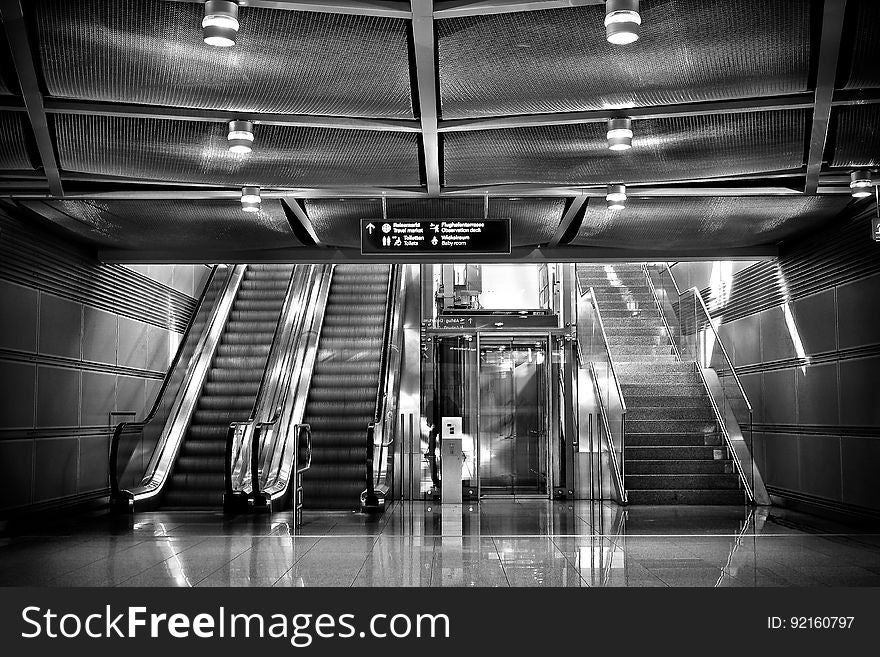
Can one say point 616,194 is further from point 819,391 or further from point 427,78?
point 819,391

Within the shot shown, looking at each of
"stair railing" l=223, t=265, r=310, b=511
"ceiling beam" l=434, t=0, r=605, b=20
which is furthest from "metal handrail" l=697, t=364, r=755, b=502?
"ceiling beam" l=434, t=0, r=605, b=20

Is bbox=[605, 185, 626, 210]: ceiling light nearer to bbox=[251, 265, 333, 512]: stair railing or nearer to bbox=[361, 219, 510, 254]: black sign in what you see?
bbox=[361, 219, 510, 254]: black sign

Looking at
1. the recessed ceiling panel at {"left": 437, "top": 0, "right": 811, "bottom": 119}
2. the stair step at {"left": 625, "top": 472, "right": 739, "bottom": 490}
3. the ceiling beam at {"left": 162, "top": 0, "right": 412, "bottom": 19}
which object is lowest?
the stair step at {"left": 625, "top": 472, "right": 739, "bottom": 490}

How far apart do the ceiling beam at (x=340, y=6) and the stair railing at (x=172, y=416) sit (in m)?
6.63

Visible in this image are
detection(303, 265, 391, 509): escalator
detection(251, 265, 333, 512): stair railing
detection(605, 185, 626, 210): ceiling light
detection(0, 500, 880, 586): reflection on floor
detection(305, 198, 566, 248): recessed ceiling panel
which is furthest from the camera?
detection(303, 265, 391, 509): escalator

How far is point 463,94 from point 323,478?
6412 mm

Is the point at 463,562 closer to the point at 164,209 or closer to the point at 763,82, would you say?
the point at 763,82

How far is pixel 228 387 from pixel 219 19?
8.36m

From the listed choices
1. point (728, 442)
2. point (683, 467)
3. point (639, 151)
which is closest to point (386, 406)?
point (683, 467)

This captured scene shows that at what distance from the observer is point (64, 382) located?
32.6 feet

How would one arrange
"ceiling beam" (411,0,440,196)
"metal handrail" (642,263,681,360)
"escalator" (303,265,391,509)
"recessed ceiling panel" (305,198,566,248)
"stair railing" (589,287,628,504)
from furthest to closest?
"metal handrail" (642,263,681,360)
"stair railing" (589,287,628,504)
"escalator" (303,265,391,509)
"recessed ceiling panel" (305,198,566,248)
"ceiling beam" (411,0,440,196)

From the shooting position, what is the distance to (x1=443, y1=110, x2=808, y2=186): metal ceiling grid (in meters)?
6.61

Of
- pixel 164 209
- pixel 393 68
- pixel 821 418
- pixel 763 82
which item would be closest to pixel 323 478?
pixel 164 209

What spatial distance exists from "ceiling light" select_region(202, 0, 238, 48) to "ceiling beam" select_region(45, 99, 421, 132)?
151cm
